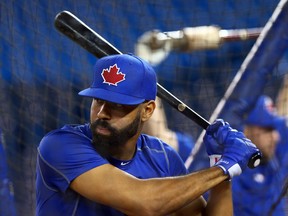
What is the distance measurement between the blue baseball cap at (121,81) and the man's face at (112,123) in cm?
3

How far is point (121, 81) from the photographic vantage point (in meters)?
2.56

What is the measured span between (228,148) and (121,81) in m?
0.42

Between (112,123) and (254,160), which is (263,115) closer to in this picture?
(254,160)

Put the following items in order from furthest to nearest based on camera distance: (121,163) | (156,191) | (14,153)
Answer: (14,153) → (121,163) → (156,191)

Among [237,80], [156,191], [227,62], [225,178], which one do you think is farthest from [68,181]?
[227,62]

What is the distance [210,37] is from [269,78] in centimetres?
36

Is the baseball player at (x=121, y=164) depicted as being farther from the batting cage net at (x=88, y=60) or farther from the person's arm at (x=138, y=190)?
the batting cage net at (x=88, y=60)

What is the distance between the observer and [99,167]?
2492mm

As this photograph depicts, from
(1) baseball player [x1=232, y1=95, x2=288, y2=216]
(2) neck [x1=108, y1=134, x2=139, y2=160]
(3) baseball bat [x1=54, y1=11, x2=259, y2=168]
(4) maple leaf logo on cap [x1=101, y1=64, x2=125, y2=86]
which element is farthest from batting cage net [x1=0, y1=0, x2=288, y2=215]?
(4) maple leaf logo on cap [x1=101, y1=64, x2=125, y2=86]

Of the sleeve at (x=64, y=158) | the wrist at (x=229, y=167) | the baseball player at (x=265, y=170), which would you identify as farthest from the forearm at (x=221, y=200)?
the baseball player at (x=265, y=170)

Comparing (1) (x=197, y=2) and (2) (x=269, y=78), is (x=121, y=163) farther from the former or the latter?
(1) (x=197, y=2)

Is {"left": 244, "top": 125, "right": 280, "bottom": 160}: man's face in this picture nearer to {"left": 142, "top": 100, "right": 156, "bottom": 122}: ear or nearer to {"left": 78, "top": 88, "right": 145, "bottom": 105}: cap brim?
{"left": 142, "top": 100, "right": 156, "bottom": 122}: ear

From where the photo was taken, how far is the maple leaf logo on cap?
2561 mm

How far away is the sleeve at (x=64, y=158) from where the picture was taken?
2498 mm
